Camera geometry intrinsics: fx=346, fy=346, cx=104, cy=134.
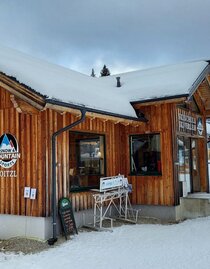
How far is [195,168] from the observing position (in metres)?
11.8

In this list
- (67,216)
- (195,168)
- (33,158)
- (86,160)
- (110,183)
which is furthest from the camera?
(195,168)

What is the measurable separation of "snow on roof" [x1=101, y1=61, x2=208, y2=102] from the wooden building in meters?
0.04

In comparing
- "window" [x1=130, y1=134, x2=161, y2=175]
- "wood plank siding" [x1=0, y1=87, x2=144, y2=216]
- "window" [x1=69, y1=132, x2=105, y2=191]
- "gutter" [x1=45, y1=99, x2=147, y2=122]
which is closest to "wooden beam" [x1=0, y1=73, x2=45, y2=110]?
"gutter" [x1=45, y1=99, x2=147, y2=122]

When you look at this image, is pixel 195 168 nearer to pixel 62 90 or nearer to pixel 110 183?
pixel 110 183

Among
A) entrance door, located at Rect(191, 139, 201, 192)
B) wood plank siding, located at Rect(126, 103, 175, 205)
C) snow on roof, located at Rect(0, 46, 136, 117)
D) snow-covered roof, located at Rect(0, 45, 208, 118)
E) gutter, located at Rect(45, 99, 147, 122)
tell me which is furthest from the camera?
entrance door, located at Rect(191, 139, 201, 192)

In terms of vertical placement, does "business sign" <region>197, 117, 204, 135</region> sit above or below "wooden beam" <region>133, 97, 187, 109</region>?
below

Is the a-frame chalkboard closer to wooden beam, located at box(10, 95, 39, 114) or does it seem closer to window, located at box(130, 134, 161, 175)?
wooden beam, located at box(10, 95, 39, 114)

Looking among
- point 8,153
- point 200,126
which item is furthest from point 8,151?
point 200,126

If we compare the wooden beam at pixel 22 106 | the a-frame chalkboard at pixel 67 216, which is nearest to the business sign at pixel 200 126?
the a-frame chalkboard at pixel 67 216

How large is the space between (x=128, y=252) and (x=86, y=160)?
3080 millimetres

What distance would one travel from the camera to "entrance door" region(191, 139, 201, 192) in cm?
1163

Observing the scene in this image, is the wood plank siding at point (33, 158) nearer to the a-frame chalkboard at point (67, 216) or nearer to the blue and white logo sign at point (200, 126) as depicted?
the a-frame chalkboard at point (67, 216)

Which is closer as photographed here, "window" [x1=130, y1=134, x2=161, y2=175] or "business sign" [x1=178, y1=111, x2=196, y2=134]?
"window" [x1=130, y1=134, x2=161, y2=175]

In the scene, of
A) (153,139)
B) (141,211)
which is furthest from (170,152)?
(141,211)
